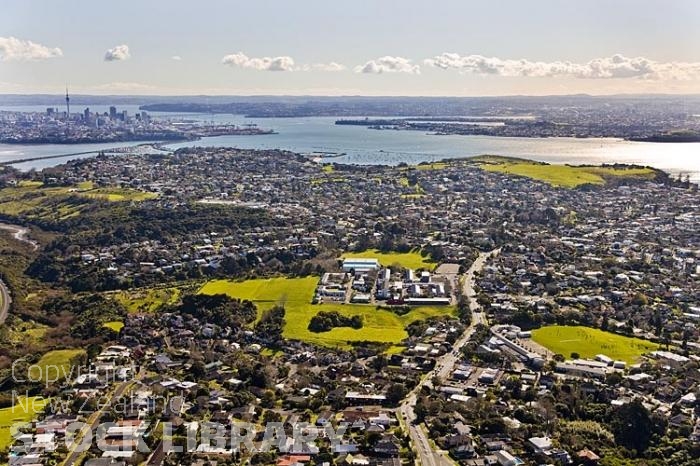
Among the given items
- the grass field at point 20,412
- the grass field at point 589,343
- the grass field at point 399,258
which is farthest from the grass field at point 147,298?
the grass field at point 589,343

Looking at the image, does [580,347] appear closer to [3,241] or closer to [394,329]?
[394,329]

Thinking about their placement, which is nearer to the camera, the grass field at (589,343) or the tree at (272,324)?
the grass field at (589,343)

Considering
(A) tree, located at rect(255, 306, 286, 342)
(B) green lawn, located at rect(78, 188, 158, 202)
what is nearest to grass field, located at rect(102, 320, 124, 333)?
(A) tree, located at rect(255, 306, 286, 342)

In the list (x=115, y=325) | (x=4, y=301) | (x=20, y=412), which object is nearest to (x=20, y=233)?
(x=4, y=301)

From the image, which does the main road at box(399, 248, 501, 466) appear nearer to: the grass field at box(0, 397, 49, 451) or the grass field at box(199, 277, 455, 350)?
the grass field at box(199, 277, 455, 350)

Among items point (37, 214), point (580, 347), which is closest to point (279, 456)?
point (580, 347)

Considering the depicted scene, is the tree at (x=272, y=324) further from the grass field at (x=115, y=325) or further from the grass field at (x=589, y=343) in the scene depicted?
the grass field at (x=589, y=343)
